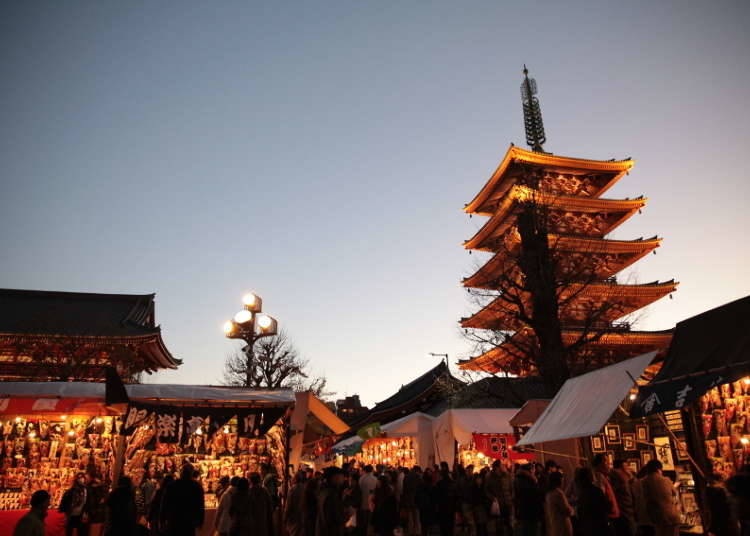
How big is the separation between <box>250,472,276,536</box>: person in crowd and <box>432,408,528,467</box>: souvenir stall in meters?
8.94

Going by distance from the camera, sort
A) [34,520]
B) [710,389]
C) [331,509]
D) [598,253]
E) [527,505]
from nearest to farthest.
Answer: [34,520], [710,389], [331,509], [527,505], [598,253]

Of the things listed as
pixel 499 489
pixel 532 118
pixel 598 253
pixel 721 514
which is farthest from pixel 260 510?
pixel 532 118

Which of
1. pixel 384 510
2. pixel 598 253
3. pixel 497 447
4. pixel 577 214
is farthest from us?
pixel 577 214

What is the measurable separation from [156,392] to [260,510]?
4.62m

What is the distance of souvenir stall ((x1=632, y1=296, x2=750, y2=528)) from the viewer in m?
6.75

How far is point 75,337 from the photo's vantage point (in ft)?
72.1

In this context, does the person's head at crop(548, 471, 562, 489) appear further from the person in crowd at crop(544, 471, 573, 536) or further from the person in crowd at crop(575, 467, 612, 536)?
the person in crowd at crop(575, 467, 612, 536)

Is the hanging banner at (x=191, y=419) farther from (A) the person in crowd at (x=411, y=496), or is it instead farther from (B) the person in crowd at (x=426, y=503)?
(B) the person in crowd at (x=426, y=503)

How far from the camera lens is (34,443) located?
10789 millimetres

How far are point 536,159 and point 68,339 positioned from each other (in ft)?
77.0

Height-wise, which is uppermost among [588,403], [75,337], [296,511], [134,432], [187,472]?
[75,337]

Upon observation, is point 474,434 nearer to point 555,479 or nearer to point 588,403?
point 588,403

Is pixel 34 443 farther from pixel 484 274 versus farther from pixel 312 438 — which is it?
pixel 484 274

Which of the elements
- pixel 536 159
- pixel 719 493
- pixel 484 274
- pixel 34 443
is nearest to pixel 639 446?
pixel 719 493
